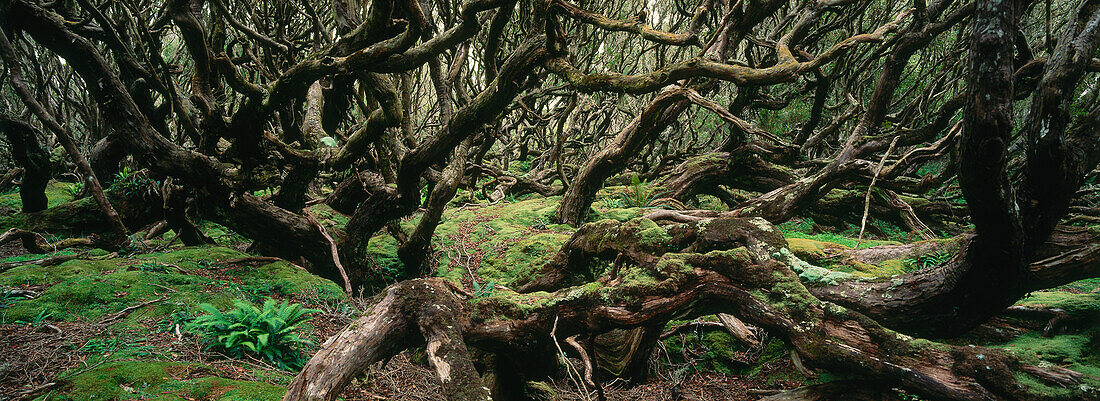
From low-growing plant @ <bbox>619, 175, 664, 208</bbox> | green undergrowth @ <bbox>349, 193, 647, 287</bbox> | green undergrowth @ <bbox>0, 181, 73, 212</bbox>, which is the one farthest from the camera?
low-growing plant @ <bbox>619, 175, 664, 208</bbox>

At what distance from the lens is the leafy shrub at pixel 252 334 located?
354cm

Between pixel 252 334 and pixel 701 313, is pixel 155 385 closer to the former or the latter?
pixel 252 334

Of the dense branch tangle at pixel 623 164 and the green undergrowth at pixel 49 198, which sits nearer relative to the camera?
the dense branch tangle at pixel 623 164

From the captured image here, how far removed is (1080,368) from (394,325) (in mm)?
3986

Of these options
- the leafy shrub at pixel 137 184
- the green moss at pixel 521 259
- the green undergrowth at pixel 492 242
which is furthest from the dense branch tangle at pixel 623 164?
the leafy shrub at pixel 137 184

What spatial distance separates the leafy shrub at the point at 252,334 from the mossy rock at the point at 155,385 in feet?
1.78

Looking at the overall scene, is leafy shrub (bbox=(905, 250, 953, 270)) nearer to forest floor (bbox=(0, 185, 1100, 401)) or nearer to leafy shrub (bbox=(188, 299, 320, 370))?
forest floor (bbox=(0, 185, 1100, 401))

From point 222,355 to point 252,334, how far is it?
0.25 metres

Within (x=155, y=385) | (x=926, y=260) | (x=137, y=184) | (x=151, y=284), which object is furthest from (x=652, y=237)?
(x=137, y=184)

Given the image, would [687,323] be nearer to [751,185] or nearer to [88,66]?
[751,185]

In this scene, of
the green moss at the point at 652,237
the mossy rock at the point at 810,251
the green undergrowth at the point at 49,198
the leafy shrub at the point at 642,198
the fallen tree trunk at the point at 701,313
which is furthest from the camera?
the leafy shrub at the point at 642,198

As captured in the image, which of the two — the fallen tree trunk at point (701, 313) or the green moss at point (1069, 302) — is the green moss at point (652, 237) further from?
the green moss at point (1069, 302)

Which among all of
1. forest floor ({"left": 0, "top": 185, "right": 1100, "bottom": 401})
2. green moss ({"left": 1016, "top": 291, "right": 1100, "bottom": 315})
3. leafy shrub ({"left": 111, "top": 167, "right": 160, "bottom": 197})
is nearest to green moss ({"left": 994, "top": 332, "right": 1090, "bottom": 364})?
forest floor ({"left": 0, "top": 185, "right": 1100, "bottom": 401})

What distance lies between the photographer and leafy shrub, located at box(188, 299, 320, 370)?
3.54 meters
